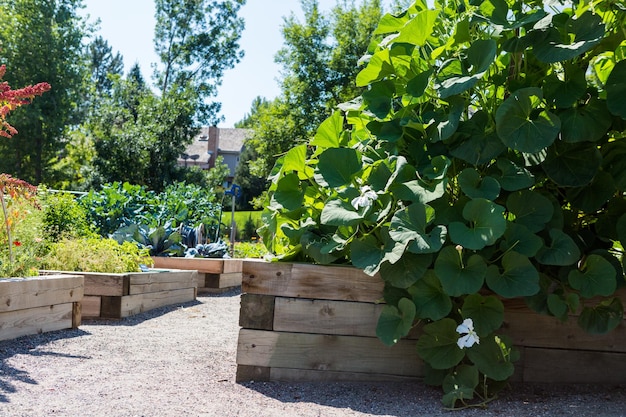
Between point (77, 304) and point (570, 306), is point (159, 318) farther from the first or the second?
point (570, 306)

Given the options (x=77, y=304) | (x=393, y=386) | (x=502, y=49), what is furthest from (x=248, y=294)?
(x=77, y=304)

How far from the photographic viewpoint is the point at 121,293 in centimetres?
485

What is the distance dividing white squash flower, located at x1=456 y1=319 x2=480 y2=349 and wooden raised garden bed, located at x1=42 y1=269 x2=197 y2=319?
3.06 m

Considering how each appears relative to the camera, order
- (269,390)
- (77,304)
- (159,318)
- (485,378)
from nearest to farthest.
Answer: (485,378)
(269,390)
(77,304)
(159,318)

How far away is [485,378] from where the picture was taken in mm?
2586

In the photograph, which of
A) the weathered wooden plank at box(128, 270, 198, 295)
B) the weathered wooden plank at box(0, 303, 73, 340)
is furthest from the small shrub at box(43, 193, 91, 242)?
the weathered wooden plank at box(0, 303, 73, 340)

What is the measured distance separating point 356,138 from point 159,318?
2.72 m

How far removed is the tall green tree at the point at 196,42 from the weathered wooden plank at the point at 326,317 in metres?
22.2

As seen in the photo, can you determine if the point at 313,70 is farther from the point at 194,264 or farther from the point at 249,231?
the point at 194,264

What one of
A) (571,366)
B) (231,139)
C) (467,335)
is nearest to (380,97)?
(467,335)

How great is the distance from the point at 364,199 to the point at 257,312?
0.78 m

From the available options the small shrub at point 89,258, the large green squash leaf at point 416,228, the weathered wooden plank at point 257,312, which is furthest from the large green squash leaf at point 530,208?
the small shrub at point 89,258

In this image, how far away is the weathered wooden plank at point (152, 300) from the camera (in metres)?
4.95

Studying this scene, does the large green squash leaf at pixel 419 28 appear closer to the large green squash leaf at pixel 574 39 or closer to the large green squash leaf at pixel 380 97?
the large green squash leaf at pixel 380 97
